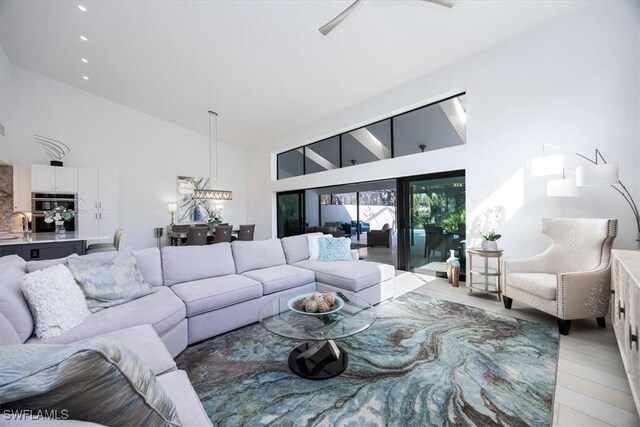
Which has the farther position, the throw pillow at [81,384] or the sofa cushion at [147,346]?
the sofa cushion at [147,346]

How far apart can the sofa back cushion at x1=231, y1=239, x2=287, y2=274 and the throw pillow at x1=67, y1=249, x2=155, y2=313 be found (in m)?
1.11

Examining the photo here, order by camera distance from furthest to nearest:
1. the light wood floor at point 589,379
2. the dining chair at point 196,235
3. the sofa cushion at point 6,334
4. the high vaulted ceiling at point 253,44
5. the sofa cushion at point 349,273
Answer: the dining chair at point 196,235 < the high vaulted ceiling at point 253,44 < the sofa cushion at point 349,273 < the light wood floor at point 589,379 < the sofa cushion at point 6,334

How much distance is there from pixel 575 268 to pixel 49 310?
4.77 m

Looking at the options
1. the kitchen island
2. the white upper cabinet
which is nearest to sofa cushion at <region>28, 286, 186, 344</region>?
the kitchen island

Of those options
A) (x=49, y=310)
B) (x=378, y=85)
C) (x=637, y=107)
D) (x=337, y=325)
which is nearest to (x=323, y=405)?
(x=337, y=325)

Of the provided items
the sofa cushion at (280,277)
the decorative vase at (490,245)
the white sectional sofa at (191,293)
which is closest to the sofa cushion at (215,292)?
the white sectional sofa at (191,293)

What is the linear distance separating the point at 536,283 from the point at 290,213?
244 inches

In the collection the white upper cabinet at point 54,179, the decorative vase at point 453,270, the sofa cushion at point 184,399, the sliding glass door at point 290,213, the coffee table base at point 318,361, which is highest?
the white upper cabinet at point 54,179

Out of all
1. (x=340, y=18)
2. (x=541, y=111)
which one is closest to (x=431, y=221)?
(x=541, y=111)

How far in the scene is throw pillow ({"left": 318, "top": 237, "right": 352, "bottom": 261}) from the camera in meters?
3.93

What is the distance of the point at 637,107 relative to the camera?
2963 mm

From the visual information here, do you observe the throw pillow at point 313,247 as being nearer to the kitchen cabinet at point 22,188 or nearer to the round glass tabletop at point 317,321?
the round glass tabletop at point 317,321

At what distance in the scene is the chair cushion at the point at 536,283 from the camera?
2674mm

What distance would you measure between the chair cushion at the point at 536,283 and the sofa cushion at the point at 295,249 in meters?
2.69
